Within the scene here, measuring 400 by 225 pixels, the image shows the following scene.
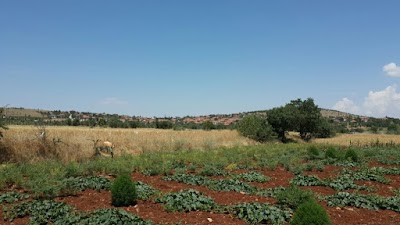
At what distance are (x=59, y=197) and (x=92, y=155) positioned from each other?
14088mm

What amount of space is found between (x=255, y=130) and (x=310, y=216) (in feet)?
127

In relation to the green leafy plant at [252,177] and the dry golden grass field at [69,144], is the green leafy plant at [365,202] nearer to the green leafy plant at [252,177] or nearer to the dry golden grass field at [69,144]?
the green leafy plant at [252,177]

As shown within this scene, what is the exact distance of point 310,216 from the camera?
20.4ft

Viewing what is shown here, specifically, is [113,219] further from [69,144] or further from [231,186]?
[69,144]

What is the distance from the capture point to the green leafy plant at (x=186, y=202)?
815 centimetres

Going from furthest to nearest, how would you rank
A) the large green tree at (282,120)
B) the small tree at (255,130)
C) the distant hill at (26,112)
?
the distant hill at (26,112)
the large green tree at (282,120)
the small tree at (255,130)

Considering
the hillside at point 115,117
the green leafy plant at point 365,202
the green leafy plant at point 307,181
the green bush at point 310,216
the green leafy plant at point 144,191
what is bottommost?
the green leafy plant at point 365,202

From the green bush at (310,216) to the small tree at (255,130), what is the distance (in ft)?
126

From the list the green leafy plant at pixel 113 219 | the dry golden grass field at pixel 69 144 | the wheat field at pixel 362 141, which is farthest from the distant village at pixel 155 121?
the green leafy plant at pixel 113 219

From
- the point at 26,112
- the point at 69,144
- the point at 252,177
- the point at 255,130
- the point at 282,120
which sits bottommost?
the point at 252,177

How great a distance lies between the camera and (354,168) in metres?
15.7

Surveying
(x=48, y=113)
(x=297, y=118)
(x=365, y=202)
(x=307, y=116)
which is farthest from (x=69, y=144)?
(x=48, y=113)

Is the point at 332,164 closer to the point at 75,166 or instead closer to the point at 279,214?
the point at 279,214

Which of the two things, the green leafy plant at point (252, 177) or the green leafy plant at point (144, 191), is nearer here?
the green leafy plant at point (144, 191)
